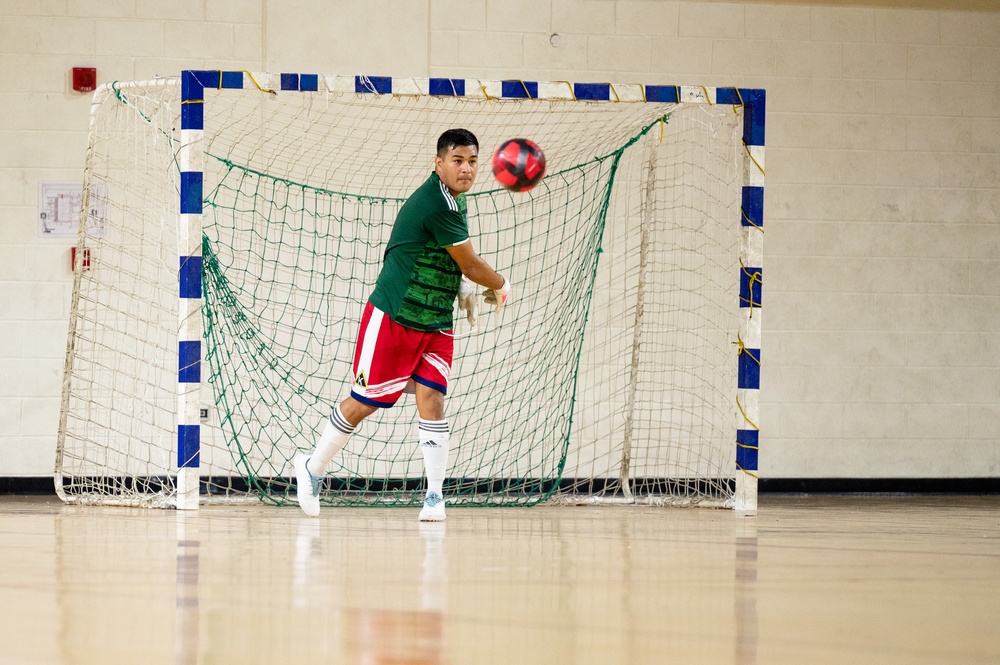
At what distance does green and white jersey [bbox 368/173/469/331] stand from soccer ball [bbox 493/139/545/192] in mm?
280

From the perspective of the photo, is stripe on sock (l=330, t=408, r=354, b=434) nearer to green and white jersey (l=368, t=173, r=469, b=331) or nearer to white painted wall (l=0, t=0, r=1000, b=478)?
green and white jersey (l=368, t=173, r=469, b=331)

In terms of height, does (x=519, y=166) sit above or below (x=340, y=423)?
above

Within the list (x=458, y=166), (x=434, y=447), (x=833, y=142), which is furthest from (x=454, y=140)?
(x=833, y=142)

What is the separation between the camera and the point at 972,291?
27.7ft

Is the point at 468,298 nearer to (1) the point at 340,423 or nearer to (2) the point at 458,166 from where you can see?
(2) the point at 458,166

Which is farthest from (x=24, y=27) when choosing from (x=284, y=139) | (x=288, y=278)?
(x=288, y=278)

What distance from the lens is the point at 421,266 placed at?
5305 millimetres

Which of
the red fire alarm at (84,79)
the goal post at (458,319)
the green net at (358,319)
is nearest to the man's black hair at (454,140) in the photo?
the goal post at (458,319)

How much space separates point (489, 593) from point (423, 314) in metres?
2.57

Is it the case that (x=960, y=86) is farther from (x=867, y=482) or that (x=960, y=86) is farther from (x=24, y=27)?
(x=24, y=27)

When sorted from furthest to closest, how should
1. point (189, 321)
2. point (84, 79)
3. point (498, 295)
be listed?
point (84, 79)
point (189, 321)
point (498, 295)

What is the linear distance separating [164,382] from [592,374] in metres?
2.99

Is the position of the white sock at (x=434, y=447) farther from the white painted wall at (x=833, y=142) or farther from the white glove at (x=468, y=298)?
the white painted wall at (x=833, y=142)

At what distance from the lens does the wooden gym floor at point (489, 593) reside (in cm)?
215
